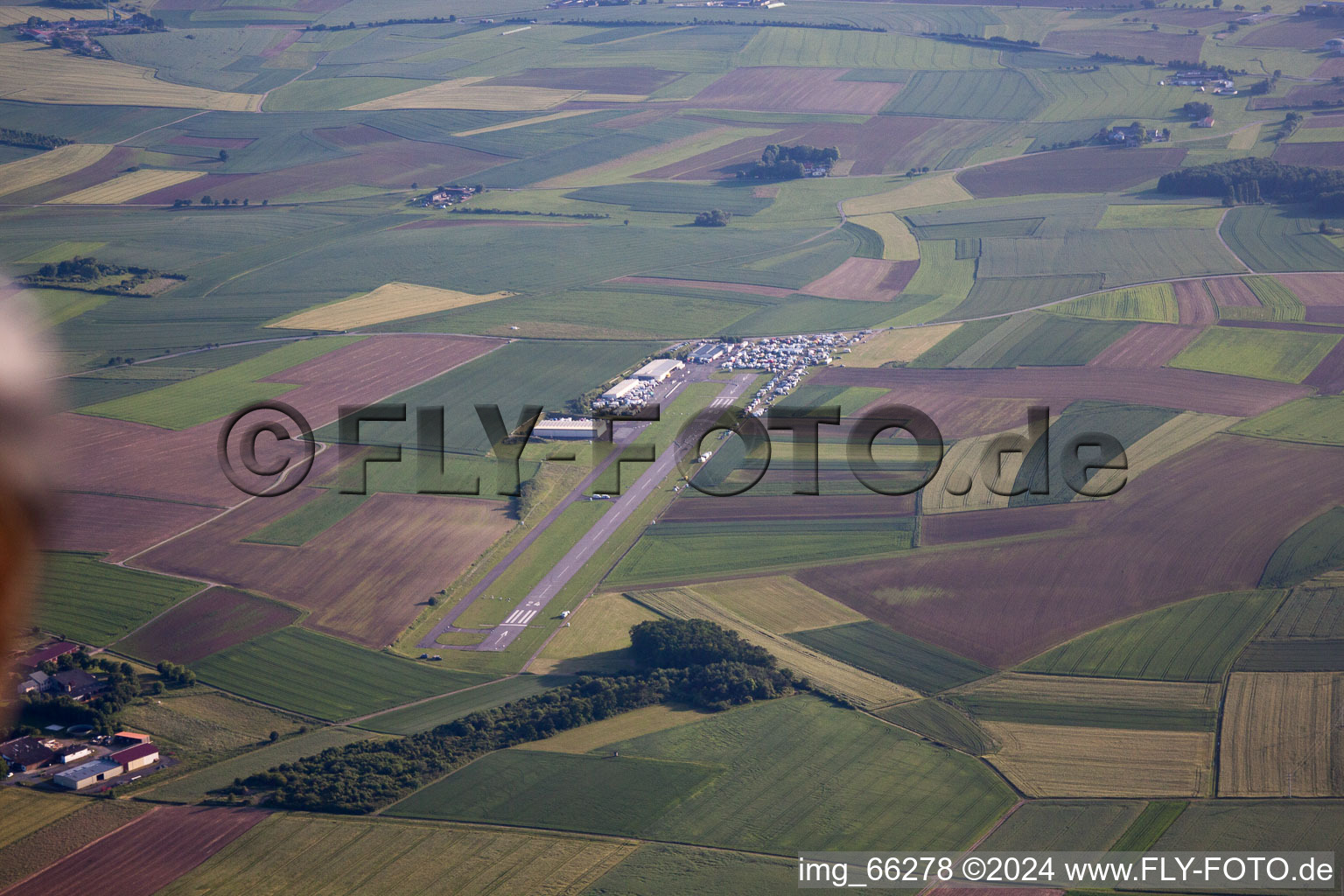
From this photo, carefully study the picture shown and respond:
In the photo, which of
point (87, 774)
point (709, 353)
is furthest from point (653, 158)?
point (87, 774)

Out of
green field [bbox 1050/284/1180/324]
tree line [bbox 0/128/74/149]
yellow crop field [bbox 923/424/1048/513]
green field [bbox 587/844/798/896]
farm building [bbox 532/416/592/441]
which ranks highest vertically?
tree line [bbox 0/128/74/149]

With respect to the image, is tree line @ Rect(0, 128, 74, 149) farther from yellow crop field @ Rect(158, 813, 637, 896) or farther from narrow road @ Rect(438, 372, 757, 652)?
yellow crop field @ Rect(158, 813, 637, 896)

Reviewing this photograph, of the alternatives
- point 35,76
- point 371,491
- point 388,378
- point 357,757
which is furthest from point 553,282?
point 35,76

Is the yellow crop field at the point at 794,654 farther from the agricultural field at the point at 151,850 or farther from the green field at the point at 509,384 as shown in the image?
the agricultural field at the point at 151,850

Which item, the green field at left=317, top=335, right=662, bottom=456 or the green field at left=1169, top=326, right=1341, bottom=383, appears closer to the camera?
the green field at left=317, top=335, right=662, bottom=456

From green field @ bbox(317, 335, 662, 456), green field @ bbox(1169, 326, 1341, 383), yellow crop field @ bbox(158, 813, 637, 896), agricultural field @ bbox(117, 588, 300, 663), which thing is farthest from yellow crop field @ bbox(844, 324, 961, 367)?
yellow crop field @ bbox(158, 813, 637, 896)

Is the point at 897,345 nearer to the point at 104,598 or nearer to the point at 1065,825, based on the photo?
the point at 1065,825

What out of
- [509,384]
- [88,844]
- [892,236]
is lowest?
[88,844]
